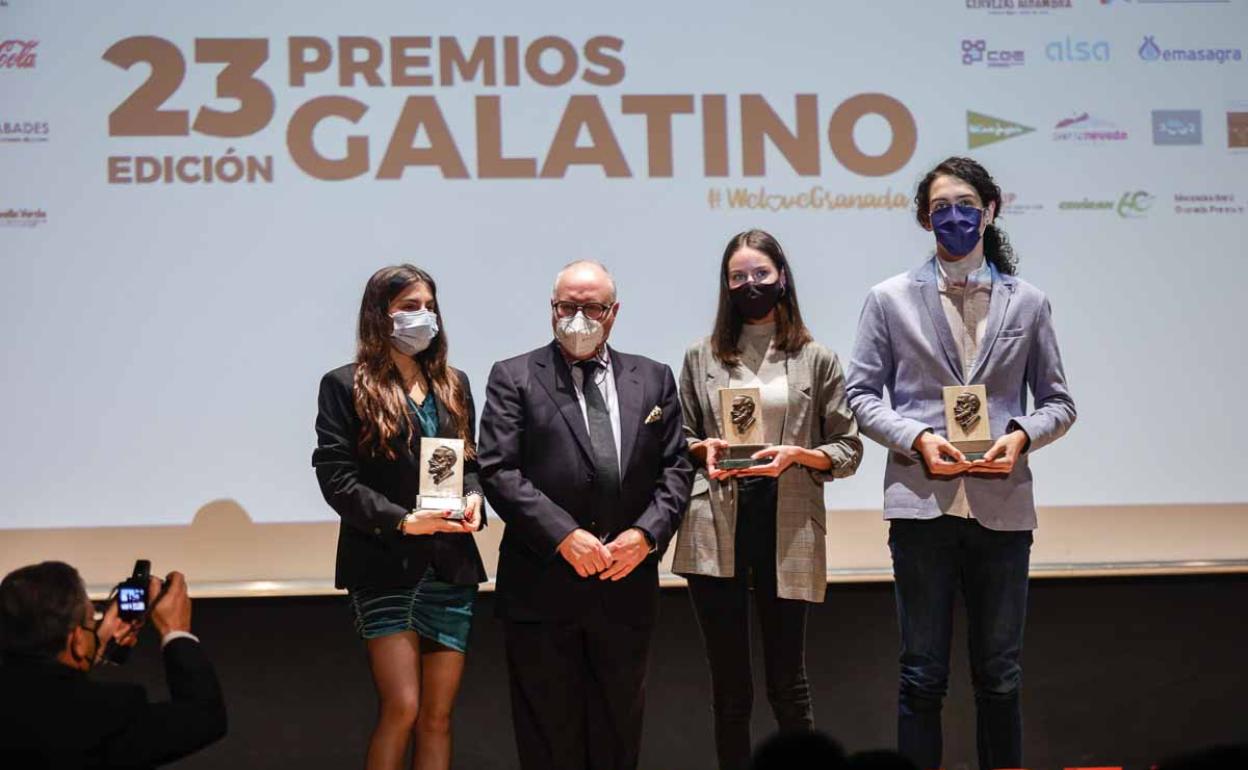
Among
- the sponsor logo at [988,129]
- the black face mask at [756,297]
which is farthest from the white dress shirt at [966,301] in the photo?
the sponsor logo at [988,129]

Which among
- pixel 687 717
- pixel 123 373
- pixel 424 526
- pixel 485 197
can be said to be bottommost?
pixel 687 717

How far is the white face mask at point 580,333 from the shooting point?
10.5 ft

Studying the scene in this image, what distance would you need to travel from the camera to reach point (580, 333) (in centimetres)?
320

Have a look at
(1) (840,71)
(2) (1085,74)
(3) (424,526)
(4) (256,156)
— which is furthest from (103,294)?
(2) (1085,74)

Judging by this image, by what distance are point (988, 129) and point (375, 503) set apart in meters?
2.52

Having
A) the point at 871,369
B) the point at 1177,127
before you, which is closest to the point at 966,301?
the point at 871,369

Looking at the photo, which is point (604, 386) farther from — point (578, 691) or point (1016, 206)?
point (1016, 206)

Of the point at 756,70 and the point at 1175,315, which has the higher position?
the point at 756,70

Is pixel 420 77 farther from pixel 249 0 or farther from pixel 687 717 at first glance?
pixel 687 717

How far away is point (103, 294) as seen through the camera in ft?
13.3

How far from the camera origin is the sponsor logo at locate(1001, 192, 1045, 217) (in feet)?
13.9

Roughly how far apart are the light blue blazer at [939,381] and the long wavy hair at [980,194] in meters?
0.07

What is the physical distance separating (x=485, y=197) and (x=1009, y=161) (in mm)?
1810

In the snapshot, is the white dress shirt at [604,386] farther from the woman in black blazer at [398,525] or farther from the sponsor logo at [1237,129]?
the sponsor logo at [1237,129]
